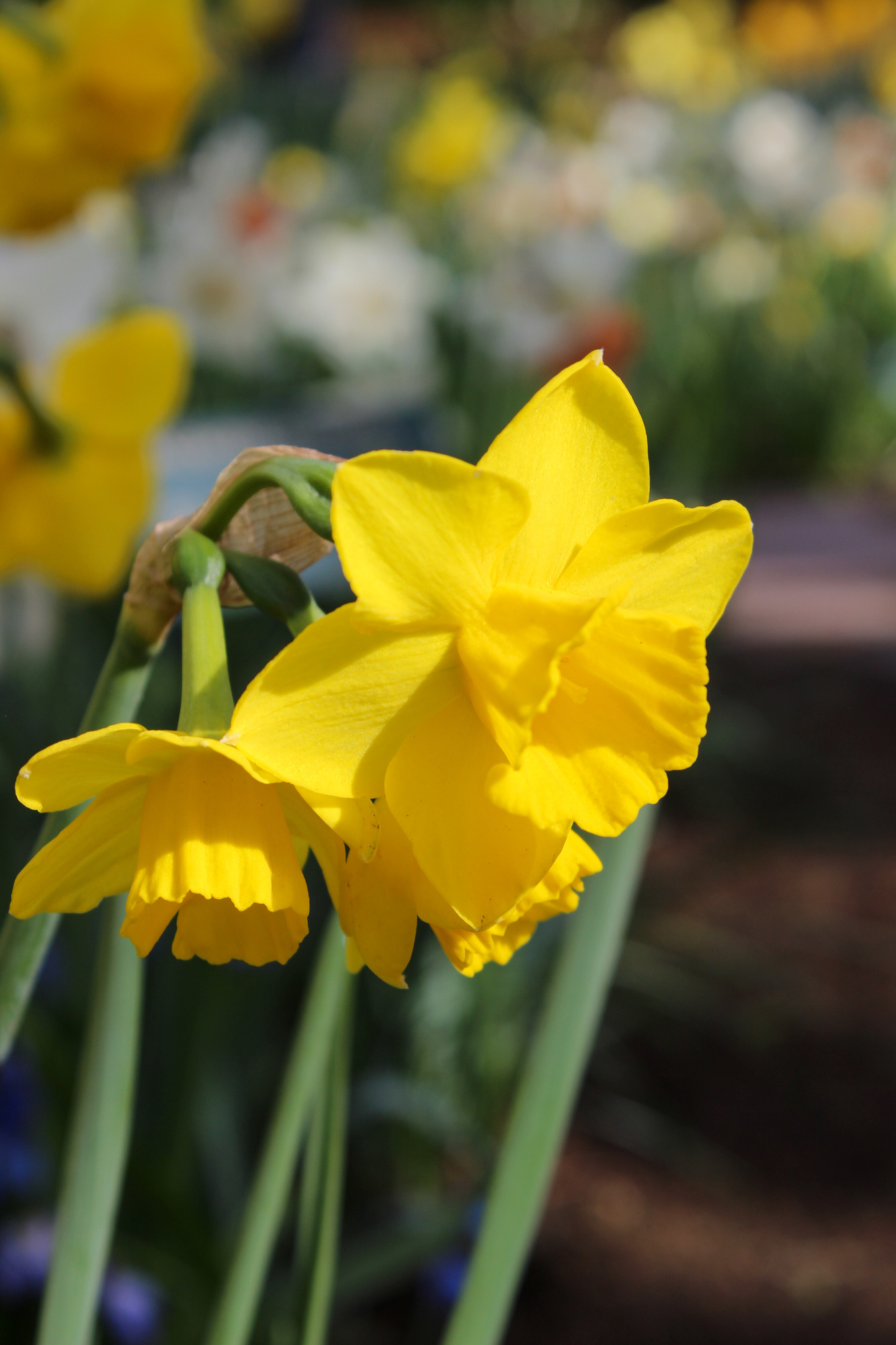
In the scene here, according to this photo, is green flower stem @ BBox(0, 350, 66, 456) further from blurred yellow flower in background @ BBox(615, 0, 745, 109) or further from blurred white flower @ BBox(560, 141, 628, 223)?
blurred yellow flower in background @ BBox(615, 0, 745, 109)

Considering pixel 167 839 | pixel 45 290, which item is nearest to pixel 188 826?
pixel 167 839

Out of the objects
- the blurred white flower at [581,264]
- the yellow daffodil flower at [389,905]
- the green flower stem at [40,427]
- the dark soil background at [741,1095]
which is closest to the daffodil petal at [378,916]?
the yellow daffodil flower at [389,905]

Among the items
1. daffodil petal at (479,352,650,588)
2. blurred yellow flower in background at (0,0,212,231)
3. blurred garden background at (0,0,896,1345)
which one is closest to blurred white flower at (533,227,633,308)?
blurred garden background at (0,0,896,1345)

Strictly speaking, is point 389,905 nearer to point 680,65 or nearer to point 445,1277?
point 445,1277

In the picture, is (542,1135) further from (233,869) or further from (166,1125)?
(166,1125)

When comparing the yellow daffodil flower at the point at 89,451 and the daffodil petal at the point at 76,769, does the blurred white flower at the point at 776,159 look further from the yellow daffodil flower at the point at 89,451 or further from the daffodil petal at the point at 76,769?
the daffodil petal at the point at 76,769

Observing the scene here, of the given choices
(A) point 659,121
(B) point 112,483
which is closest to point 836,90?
(A) point 659,121
